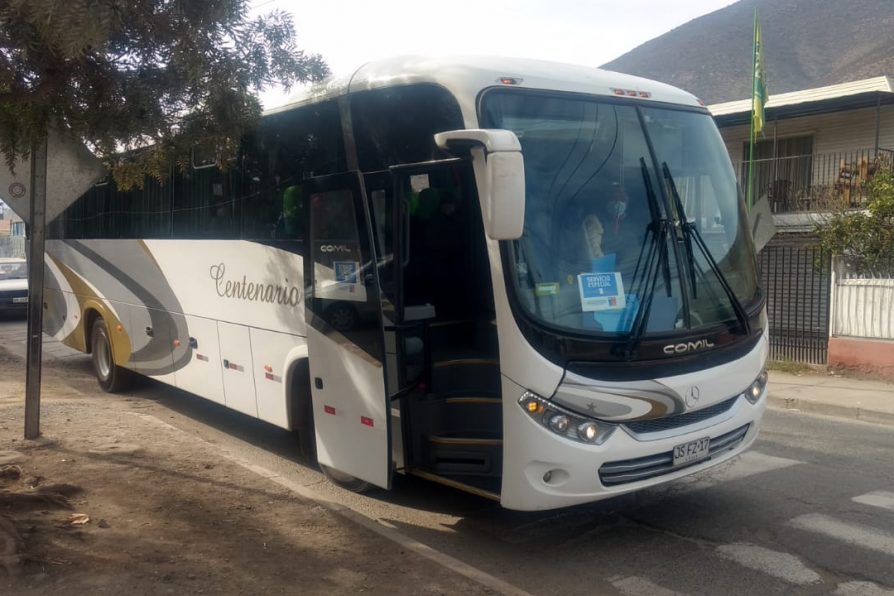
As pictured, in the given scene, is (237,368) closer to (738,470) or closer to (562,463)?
(562,463)

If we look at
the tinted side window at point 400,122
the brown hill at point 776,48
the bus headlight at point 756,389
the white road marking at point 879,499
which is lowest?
the white road marking at point 879,499

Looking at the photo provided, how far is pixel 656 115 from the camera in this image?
618 centimetres

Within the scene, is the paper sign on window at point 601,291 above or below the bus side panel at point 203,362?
above

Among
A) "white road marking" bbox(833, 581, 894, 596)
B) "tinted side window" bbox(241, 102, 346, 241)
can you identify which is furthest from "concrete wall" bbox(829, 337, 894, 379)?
"tinted side window" bbox(241, 102, 346, 241)

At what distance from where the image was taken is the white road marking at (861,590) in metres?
5.03

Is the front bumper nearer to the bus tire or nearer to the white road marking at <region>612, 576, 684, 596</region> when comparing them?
the white road marking at <region>612, 576, 684, 596</region>

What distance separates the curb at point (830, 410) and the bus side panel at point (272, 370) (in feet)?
22.5

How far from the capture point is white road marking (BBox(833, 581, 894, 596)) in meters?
5.03

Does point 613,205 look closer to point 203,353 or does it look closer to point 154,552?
point 154,552

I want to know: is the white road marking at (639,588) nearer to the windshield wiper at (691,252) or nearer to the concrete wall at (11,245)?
the windshield wiper at (691,252)

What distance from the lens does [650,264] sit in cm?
563

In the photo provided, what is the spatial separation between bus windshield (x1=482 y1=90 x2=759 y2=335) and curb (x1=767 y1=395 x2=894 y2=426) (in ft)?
17.9

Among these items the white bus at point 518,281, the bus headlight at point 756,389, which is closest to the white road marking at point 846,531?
the white bus at point 518,281

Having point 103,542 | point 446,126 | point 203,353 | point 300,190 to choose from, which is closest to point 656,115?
point 446,126
